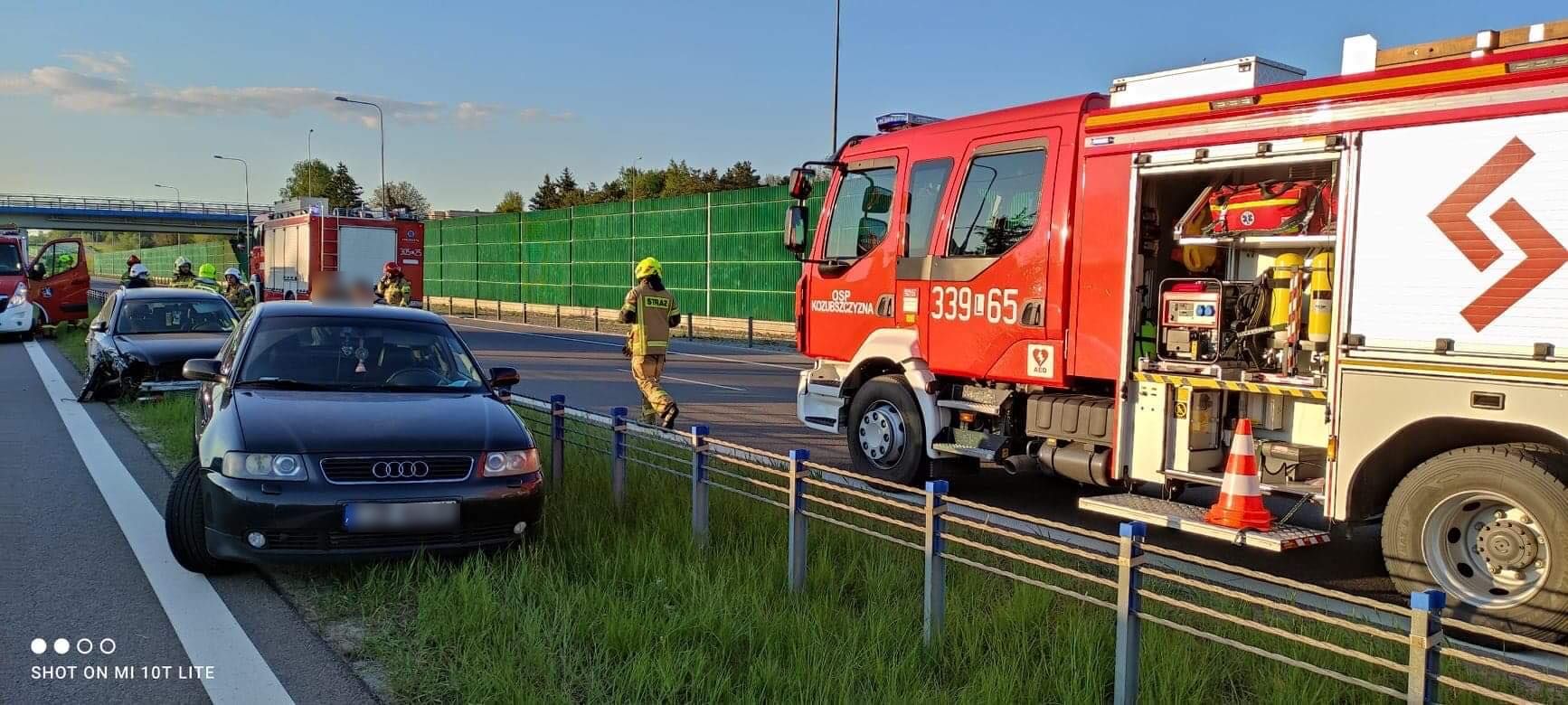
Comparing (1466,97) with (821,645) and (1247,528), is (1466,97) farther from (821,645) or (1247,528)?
(821,645)

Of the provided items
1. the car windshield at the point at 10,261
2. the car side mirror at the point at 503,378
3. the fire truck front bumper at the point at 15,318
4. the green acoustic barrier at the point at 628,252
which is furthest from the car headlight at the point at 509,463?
the car windshield at the point at 10,261

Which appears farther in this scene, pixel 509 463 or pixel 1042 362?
pixel 1042 362

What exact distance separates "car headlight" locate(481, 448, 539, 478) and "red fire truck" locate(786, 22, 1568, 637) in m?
3.15

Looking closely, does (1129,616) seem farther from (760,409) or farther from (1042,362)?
(760,409)

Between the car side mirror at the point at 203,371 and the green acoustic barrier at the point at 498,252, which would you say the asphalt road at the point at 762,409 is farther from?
the green acoustic barrier at the point at 498,252

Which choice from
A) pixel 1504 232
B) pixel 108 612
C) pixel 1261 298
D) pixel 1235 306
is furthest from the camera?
pixel 1235 306

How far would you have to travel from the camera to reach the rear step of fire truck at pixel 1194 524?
Result: 5285 millimetres

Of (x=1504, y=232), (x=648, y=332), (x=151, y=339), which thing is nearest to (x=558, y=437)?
(x=648, y=332)

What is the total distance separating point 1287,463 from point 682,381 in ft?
37.6

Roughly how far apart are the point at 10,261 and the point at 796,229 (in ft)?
66.8

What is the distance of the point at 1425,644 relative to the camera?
2.99 m

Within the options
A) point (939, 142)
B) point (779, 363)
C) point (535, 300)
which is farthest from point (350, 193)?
point (939, 142)

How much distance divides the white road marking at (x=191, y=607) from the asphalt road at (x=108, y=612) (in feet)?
0.04

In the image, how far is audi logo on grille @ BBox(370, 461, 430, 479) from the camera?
5172mm
